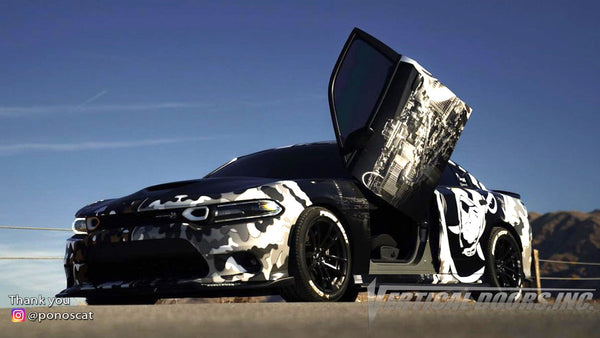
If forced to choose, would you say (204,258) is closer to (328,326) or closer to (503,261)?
(328,326)

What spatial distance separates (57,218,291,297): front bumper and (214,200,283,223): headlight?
5 centimetres

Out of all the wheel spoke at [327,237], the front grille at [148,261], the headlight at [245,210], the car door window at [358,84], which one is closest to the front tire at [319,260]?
the wheel spoke at [327,237]

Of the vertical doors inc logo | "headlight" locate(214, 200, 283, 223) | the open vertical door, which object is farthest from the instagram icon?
the open vertical door

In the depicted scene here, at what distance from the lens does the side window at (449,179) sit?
681 cm

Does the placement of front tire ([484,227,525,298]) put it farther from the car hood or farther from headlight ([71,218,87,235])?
headlight ([71,218,87,235])

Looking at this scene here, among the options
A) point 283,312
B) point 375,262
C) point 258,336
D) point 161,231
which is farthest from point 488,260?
point 258,336

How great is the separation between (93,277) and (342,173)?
2.14 metres

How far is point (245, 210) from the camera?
4.83 m

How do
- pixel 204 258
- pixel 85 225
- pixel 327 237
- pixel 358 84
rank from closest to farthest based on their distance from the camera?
pixel 204 258, pixel 327 237, pixel 85 225, pixel 358 84

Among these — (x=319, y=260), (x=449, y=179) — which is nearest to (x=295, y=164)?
(x=319, y=260)

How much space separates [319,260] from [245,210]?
677 millimetres

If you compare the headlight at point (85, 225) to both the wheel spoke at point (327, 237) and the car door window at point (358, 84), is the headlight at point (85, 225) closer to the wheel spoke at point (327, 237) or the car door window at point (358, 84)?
the wheel spoke at point (327, 237)

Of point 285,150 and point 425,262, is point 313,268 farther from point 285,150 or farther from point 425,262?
point 285,150

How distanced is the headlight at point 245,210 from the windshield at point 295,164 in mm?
1184
